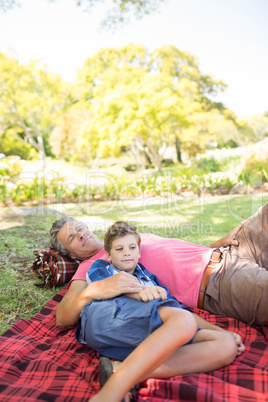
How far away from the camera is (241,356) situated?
1762 millimetres

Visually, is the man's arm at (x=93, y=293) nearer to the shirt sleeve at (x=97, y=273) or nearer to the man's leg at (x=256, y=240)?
the shirt sleeve at (x=97, y=273)

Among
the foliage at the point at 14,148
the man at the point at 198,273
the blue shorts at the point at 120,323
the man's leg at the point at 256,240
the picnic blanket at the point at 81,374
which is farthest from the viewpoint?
the foliage at the point at 14,148

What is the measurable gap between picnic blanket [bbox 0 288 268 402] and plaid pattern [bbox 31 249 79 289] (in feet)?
2.14

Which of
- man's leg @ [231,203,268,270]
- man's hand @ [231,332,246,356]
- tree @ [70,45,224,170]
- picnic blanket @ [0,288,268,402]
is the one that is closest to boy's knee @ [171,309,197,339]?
picnic blanket @ [0,288,268,402]

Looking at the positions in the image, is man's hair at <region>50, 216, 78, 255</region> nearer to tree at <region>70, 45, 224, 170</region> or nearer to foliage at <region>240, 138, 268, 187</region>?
foliage at <region>240, 138, 268, 187</region>

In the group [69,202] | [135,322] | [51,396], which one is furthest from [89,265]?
[69,202]

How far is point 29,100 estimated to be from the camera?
74.1 feet

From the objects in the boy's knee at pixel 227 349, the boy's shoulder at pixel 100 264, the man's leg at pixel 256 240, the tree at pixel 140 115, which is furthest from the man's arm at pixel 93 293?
the tree at pixel 140 115

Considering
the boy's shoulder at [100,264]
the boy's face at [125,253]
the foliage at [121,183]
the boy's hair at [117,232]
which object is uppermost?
the foliage at [121,183]

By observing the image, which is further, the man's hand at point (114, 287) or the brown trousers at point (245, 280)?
the brown trousers at point (245, 280)

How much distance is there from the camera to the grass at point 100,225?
2.80 metres

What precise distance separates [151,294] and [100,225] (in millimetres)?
3953

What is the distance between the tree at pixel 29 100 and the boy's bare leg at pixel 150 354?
23308 mm

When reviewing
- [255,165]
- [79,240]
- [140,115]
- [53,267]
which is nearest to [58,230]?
[79,240]
